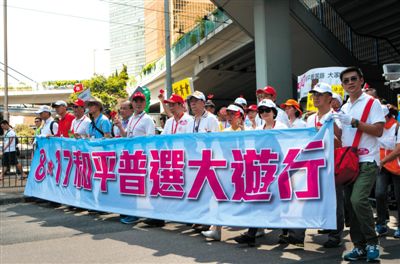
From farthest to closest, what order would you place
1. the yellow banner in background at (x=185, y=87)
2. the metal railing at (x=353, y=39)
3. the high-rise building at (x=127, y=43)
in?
the high-rise building at (x=127, y=43)
the metal railing at (x=353, y=39)
the yellow banner in background at (x=185, y=87)

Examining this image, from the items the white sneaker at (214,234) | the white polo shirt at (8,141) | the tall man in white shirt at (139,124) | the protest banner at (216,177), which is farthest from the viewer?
the white polo shirt at (8,141)

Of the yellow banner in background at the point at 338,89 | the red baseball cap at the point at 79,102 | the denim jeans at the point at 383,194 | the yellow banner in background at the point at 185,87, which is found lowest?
the denim jeans at the point at 383,194

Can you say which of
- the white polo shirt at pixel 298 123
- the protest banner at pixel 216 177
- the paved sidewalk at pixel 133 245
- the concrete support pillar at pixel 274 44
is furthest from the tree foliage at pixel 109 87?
the white polo shirt at pixel 298 123

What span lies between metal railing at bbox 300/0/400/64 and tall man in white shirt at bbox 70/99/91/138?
1162 cm

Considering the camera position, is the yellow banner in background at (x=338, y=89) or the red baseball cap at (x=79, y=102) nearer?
the red baseball cap at (x=79, y=102)

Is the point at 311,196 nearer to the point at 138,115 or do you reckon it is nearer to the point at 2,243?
the point at 138,115

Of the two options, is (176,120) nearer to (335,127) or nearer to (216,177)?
(216,177)

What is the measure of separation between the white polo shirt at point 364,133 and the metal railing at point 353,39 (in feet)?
43.9

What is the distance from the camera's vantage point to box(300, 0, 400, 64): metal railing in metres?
17.9

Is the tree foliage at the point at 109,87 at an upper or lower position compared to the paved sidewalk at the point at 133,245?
upper

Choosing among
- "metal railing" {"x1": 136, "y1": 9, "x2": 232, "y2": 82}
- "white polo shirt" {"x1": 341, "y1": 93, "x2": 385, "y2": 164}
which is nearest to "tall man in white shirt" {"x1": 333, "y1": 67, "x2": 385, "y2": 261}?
"white polo shirt" {"x1": 341, "y1": 93, "x2": 385, "y2": 164}

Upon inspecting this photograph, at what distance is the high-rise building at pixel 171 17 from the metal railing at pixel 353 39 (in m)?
47.2

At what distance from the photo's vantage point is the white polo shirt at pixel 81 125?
8391mm

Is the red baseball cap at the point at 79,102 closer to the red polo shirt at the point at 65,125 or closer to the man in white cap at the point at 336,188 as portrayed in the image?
the red polo shirt at the point at 65,125
